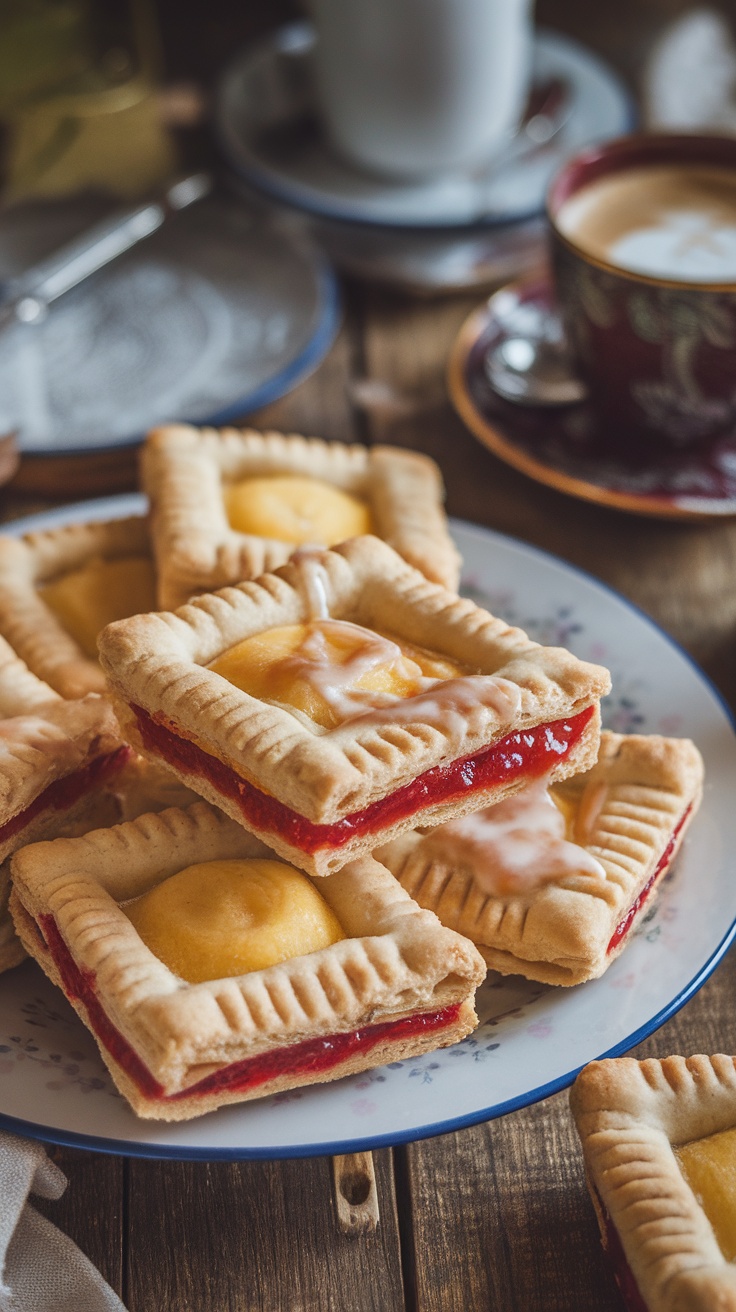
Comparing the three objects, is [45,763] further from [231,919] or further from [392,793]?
[392,793]

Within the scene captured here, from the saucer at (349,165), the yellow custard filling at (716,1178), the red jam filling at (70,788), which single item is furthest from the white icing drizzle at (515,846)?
the saucer at (349,165)

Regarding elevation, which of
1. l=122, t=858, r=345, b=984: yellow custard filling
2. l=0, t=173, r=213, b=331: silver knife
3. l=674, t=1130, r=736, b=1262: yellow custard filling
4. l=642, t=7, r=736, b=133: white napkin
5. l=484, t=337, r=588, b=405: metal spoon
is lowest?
l=484, t=337, r=588, b=405: metal spoon

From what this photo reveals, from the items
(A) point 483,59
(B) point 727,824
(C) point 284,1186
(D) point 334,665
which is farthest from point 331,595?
(A) point 483,59

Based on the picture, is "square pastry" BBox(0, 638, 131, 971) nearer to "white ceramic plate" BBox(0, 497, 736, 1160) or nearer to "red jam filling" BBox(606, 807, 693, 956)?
"white ceramic plate" BBox(0, 497, 736, 1160)

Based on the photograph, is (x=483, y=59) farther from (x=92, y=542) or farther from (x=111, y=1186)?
(x=111, y=1186)

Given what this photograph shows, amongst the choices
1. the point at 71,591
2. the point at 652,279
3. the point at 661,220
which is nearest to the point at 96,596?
Answer: the point at 71,591

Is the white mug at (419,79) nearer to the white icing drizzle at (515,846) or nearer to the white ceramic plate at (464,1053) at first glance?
the white ceramic plate at (464,1053)

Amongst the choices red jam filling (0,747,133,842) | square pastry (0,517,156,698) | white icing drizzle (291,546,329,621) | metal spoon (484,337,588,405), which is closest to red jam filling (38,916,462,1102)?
red jam filling (0,747,133,842)
